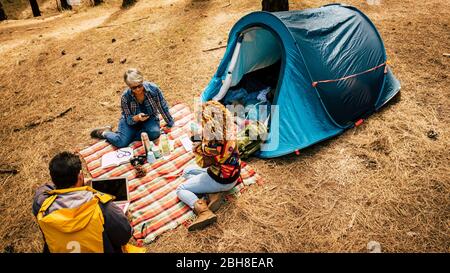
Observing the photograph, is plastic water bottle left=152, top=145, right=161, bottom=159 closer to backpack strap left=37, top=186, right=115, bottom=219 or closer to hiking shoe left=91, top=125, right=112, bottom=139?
hiking shoe left=91, top=125, right=112, bottom=139

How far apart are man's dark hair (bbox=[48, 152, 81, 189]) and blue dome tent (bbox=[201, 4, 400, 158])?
2824 millimetres

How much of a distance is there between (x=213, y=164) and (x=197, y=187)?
43 centimetres

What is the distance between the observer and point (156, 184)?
4438mm

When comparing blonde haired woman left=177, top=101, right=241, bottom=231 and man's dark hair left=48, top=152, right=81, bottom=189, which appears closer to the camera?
man's dark hair left=48, top=152, right=81, bottom=189

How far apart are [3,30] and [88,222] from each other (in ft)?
42.1

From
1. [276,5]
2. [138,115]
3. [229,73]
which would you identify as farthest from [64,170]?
[276,5]

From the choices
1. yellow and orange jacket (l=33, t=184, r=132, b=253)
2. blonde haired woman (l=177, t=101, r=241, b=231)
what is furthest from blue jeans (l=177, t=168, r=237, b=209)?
yellow and orange jacket (l=33, t=184, r=132, b=253)

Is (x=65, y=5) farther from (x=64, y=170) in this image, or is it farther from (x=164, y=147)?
(x=64, y=170)

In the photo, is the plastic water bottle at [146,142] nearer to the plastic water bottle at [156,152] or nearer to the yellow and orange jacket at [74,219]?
the plastic water bottle at [156,152]

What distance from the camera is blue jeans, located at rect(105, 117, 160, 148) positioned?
16.8ft

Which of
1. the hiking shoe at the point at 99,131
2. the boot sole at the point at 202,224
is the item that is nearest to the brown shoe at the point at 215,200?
the boot sole at the point at 202,224

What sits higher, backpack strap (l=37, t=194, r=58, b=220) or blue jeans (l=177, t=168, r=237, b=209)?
backpack strap (l=37, t=194, r=58, b=220)

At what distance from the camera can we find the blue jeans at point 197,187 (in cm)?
389
